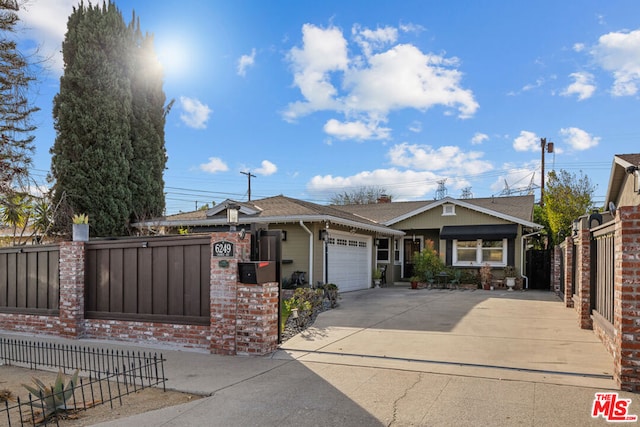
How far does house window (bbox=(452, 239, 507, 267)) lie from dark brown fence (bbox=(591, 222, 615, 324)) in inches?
467

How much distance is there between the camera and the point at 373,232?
20375 millimetres

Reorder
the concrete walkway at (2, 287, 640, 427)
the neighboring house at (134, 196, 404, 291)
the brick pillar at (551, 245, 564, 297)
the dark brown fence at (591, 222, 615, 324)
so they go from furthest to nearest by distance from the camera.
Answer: the brick pillar at (551, 245, 564, 297), the neighboring house at (134, 196, 404, 291), the dark brown fence at (591, 222, 615, 324), the concrete walkway at (2, 287, 640, 427)

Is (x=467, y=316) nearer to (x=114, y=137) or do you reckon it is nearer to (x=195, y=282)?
(x=195, y=282)

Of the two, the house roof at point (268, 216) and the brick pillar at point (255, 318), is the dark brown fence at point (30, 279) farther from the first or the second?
the house roof at point (268, 216)

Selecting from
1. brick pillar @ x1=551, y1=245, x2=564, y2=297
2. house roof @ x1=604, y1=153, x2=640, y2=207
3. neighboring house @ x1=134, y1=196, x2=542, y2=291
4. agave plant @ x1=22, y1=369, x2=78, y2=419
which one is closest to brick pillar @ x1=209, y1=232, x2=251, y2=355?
agave plant @ x1=22, y1=369, x2=78, y2=419

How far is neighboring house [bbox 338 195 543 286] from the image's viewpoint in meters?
19.8

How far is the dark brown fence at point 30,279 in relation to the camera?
9359mm

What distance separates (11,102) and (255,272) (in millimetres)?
7706

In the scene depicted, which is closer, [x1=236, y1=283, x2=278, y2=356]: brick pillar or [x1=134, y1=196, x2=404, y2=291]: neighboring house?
[x1=236, y1=283, x2=278, y2=356]: brick pillar

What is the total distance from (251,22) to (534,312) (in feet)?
32.9

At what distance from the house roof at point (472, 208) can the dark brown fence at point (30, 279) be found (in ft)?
50.8

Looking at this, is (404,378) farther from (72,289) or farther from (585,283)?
(72,289)

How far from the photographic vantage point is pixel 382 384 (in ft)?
17.8

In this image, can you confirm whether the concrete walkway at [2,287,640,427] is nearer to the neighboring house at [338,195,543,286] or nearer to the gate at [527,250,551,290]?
the neighboring house at [338,195,543,286]
